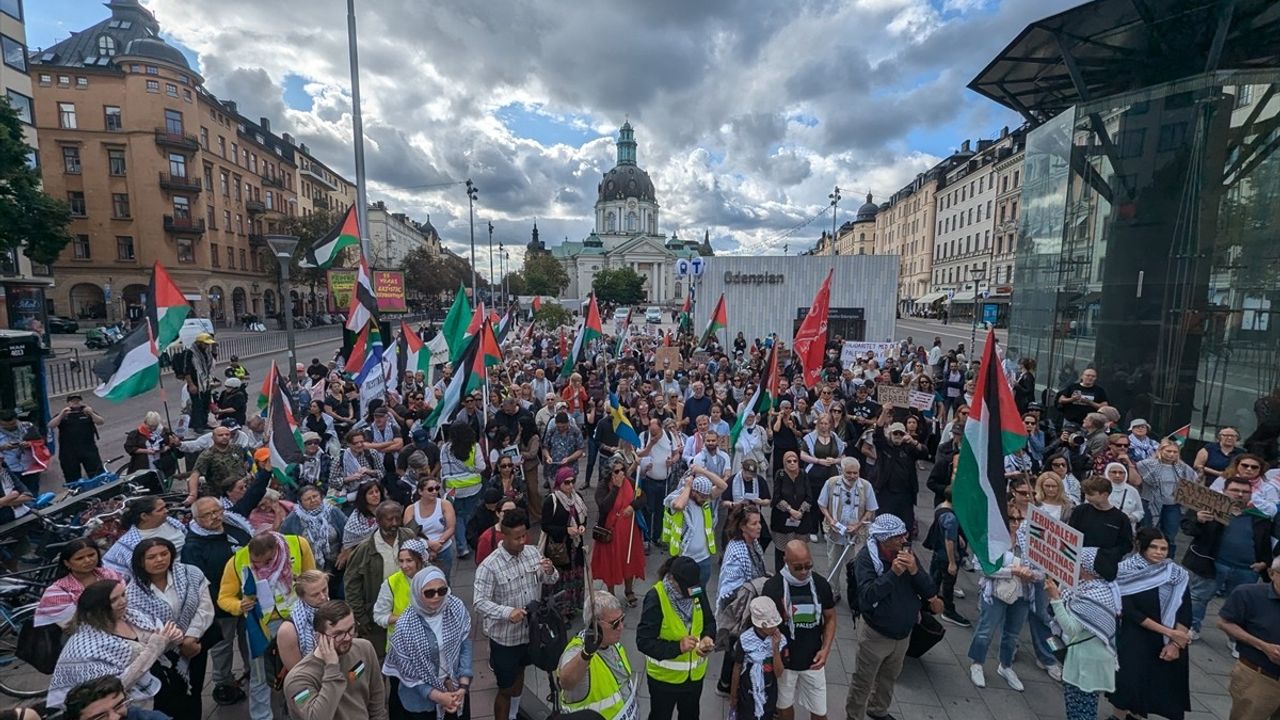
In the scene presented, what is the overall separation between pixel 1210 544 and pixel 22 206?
4144cm

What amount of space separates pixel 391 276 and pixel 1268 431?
59.6 feet

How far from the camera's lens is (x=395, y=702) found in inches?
152

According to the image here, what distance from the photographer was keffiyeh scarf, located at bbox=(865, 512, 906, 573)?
162 inches

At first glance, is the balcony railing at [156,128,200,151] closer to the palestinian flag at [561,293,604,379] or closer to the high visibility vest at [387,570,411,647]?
the palestinian flag at [561,293,604,379]

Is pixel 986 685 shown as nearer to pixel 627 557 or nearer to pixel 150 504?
pixel 627 557

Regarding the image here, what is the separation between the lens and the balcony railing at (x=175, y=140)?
42250 millimetres

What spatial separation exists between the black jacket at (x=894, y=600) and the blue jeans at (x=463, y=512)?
15.4 feet

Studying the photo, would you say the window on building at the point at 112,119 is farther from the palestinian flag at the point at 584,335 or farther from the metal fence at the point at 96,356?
the palestinian flag at the point at 584,335

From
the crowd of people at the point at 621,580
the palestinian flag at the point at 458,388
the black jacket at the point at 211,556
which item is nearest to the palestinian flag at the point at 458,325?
the palestinian flag at the point at 458,388

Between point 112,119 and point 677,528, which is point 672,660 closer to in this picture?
point 677,528

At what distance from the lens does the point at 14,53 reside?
30453 millimetres

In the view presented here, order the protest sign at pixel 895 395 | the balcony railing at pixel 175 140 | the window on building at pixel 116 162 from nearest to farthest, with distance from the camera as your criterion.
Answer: the protest sign at pixel 895 395 < the window on building at pixel 116 162 < the balcony railing at pixel 175 140

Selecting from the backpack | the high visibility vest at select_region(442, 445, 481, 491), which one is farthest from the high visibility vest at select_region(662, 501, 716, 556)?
the high visibility vest at select_region(442, 445, 481, 491)

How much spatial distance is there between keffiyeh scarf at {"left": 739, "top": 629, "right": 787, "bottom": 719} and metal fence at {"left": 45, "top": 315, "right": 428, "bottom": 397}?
43.6ft
